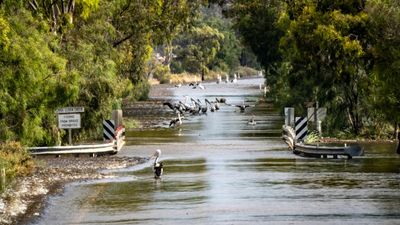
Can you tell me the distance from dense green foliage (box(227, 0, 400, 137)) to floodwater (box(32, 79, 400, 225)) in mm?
2883

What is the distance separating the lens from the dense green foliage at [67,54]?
2708 centimetres

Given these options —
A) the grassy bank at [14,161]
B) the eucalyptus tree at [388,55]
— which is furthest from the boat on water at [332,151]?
the grassy bank at [14,161]

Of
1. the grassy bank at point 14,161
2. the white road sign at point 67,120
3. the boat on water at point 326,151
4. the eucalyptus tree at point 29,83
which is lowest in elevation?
the boat on water at point 326,151

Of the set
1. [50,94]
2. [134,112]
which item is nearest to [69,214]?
[50,94]

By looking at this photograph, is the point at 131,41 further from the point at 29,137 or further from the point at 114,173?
the point at 114,173

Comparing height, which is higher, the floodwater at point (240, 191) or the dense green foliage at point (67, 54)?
the dense green foliage at point (67, 54)

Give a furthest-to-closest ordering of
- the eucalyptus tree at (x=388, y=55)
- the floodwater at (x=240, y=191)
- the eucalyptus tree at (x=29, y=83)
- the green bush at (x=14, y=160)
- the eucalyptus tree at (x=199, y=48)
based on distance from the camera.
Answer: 1. the eucalyptus tree at (x=199, y=48)
2. the eucalyptus tree at (x=388, y=55)
3. the eucalyptus tree at (x=29, y=83)
4. the green bush at (x=14, y=160)
5. the floodwater at (x=240, y=191)

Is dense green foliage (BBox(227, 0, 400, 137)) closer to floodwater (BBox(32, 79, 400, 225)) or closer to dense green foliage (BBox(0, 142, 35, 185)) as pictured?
floodwater (BBox(32, 79, 400, 225))

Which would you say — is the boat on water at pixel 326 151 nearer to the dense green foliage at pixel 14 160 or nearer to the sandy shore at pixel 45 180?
the sandy shore at pixel 45 180

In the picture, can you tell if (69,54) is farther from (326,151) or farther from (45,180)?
(45,180)

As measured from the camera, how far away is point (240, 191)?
22.5 m

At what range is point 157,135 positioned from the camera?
4675 cm

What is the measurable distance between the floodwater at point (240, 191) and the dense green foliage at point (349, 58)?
114 inches

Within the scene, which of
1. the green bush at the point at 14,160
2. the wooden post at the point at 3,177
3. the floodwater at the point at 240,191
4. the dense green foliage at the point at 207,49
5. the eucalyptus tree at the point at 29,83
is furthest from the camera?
the dense green foliage at the point at 207,49
